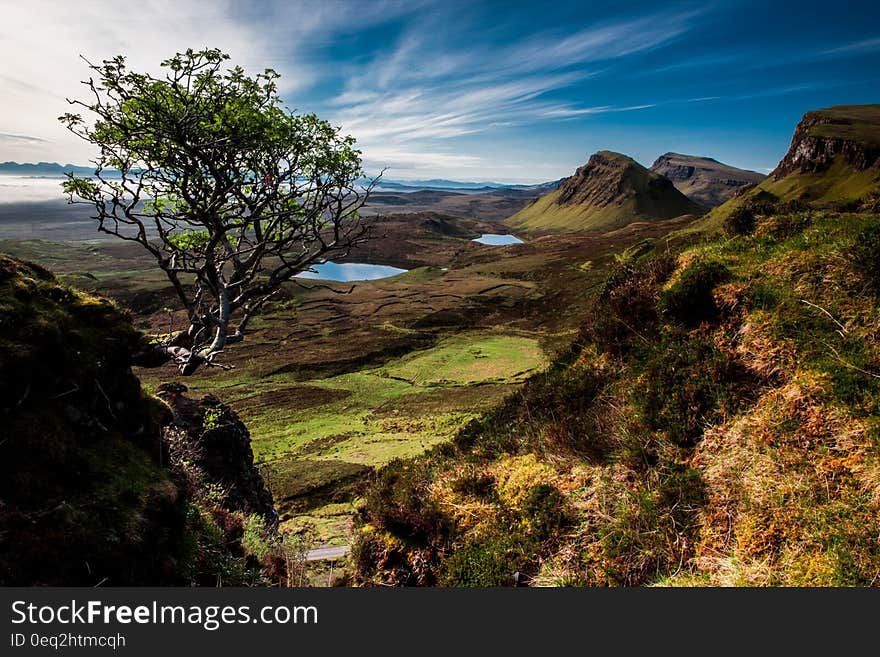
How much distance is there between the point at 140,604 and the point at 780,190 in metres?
195

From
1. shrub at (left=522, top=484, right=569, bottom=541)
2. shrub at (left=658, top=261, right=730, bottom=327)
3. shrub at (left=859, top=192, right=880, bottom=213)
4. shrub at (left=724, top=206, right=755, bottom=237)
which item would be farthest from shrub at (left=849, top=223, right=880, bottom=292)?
shrub at (left=859, top=192, right=880, bottom=213)

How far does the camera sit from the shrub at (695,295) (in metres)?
9.58

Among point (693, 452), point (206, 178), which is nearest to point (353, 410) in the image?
point (206, 178)

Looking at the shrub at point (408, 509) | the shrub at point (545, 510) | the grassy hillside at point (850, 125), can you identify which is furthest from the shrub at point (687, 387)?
the grassy hillside at point (850, 125)

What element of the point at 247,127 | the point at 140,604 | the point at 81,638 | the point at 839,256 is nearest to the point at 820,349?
the point at 839,256

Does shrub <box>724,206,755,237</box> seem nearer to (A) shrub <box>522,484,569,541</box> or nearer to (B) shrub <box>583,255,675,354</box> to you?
(B) shrub <box>583,255,675,354</box>

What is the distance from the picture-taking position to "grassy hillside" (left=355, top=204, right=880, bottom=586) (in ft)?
19.0

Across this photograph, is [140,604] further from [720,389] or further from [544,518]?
[720,389]

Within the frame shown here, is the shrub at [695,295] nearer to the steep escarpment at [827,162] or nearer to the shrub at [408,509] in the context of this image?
the shrub at [408,509]

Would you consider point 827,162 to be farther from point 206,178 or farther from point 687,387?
point 206,178

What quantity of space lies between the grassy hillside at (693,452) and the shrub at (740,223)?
53cm

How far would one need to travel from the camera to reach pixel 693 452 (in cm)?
755

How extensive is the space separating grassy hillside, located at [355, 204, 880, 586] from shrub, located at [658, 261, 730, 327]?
0.03 m

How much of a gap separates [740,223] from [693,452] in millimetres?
7990
